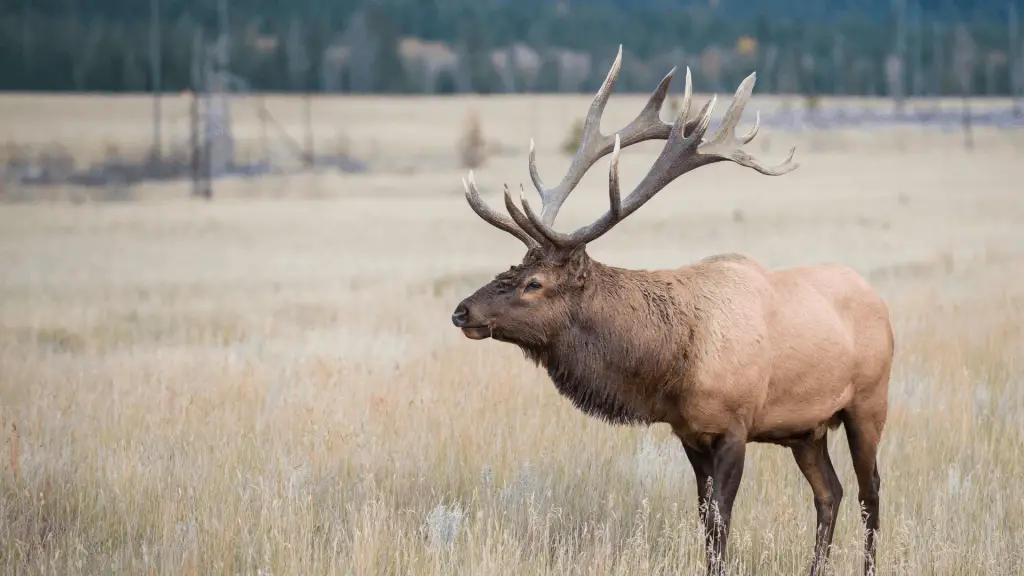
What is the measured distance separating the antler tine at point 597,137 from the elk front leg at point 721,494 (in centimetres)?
147

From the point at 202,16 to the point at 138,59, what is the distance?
53726 millimetres

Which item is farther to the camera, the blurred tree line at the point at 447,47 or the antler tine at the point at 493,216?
the blurred tree line at the point at 447,47

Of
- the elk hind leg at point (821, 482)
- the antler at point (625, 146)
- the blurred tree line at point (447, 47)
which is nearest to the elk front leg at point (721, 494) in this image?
the elk hind leg at point (821, 482)

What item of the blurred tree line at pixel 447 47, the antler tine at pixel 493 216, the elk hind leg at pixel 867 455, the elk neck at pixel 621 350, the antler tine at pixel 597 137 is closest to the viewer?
the elk neck at pixel 621 350

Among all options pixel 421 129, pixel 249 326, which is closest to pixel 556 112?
pixel 421 129

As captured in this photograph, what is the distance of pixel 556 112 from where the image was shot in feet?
314

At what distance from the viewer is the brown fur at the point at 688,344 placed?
5781mm

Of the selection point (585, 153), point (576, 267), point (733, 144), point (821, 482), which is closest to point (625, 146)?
point (585, 153)

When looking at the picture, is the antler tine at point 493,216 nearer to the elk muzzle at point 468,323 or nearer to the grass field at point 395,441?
the elk muzzle at point 468,323

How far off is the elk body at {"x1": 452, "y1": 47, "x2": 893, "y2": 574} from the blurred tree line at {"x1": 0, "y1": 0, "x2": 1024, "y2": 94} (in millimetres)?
94978

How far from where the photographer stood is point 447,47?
175 metres

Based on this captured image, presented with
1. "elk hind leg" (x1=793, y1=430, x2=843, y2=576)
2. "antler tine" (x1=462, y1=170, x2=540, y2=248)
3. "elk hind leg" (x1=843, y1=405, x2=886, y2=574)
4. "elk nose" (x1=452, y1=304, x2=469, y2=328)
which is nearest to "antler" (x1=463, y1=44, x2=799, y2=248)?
"antler tine" (x1=462, y1=170, x2=540, y2=248)

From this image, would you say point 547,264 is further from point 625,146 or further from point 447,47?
point 447,47

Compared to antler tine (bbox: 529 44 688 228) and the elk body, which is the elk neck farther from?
antler tine (bbox: 529 44 688 228)
